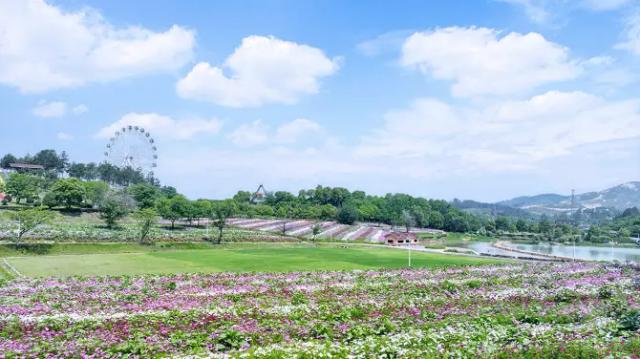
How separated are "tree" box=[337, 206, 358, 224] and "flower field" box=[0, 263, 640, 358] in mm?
118560

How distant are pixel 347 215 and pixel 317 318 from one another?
132 meters

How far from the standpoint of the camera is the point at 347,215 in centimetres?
14862

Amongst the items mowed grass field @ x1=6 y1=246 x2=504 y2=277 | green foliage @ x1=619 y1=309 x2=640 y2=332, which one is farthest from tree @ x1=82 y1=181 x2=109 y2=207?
green foliage @ x1=619 y1=309 x2=640 y2=332

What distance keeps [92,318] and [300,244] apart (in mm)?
65088

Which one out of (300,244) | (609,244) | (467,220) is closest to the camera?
(300,244)

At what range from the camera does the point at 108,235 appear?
69.6 metres

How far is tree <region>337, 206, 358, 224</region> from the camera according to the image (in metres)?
148

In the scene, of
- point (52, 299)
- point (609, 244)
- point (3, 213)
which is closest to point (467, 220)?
point (609, 244)

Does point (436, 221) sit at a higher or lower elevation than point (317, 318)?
higher

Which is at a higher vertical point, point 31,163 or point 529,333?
point 31,163

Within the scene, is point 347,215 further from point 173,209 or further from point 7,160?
point 7,160

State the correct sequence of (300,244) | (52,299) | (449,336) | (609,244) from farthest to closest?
1. (609,244)
2. (300,244)
3. (52,299)
4. (449,336)

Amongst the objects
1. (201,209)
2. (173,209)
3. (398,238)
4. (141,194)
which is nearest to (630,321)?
(398,238)

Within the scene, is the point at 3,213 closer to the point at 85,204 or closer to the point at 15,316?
the point at 85,204
